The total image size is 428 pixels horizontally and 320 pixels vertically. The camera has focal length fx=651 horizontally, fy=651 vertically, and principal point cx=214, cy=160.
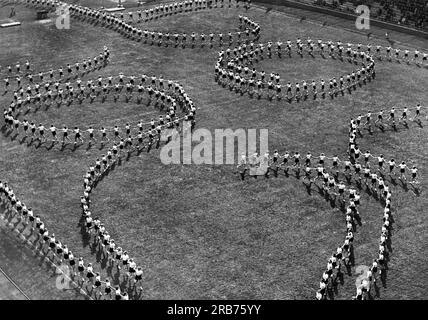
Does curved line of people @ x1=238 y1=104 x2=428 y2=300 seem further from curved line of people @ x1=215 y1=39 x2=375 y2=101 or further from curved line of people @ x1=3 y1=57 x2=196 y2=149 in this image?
curved line of people @ x1=3 y1=57 x2=196 y2=149

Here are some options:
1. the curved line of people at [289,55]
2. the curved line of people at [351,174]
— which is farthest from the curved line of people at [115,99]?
the curved line of people at [351,174]

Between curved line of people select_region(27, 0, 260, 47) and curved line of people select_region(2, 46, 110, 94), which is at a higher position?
curved line of people select_region(27, 0, 260, 47)

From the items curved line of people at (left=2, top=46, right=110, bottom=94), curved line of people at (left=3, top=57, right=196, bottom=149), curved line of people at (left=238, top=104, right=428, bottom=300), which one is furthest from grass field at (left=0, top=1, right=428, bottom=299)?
curved line of people at (left=2, top=46, right=110, bottom=94)

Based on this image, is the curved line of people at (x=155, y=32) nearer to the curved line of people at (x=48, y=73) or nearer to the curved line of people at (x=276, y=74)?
the curved line of people at (x=276, y=74)

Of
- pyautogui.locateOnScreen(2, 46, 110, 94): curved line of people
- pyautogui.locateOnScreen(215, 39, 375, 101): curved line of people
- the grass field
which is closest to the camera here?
the grass field

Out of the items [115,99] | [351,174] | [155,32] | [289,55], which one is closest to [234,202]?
[351,174]

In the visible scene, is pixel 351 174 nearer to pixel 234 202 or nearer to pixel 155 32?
pixel 234 202
